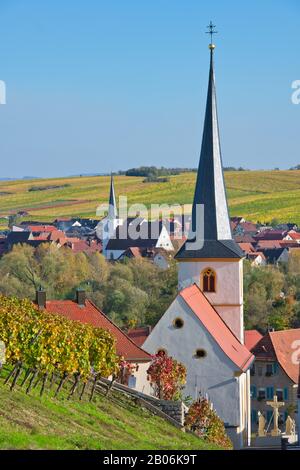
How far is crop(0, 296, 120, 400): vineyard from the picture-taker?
30641mm

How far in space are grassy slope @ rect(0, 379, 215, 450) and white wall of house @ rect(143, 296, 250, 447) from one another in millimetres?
8252

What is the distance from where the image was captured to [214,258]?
159 ft

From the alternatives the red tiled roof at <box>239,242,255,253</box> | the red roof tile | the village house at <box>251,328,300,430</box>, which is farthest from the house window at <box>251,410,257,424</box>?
the red tiled roof at <box>239,242,255,253</box>

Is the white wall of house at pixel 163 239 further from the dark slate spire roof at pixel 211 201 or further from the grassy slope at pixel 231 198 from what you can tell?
the dark slate spire roof at pixel 211 201

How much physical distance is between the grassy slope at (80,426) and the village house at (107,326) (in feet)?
21.9

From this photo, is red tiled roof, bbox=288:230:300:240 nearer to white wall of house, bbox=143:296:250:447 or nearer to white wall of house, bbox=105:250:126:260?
white wall of house, bbox=105:250:126:260

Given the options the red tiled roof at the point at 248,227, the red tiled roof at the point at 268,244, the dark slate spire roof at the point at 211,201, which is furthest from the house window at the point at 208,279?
the red tiled roof at the point at 248,227

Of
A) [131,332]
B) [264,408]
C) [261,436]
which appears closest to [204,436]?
[261,436]

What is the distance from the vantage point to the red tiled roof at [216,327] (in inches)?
1759

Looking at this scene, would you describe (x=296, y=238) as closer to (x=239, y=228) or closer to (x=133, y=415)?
(x=239, y=228)

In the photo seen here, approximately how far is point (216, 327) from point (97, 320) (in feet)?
12.2

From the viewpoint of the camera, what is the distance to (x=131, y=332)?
189 ft

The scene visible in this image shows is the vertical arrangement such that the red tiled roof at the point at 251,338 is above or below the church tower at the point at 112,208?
below

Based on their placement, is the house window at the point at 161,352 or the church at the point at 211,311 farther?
the church at the point at 211,311
